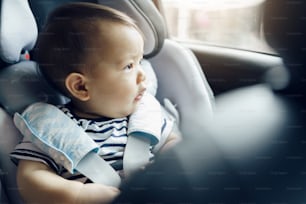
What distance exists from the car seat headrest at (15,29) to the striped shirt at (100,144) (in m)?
0.09

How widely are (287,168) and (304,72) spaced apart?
100 millimetres

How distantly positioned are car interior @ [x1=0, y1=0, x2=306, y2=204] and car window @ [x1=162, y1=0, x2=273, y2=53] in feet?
0.04

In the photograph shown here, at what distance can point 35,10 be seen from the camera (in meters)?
0.61

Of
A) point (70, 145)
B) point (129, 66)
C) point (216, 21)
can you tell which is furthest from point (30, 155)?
point (216, 21)

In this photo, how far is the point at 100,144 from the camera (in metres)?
0.57

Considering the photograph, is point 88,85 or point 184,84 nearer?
point 88,85

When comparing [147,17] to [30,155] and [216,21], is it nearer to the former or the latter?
[216,21]

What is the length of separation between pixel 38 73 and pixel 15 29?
2.5 inches

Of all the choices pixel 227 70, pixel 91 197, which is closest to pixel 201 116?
pixel 227 70

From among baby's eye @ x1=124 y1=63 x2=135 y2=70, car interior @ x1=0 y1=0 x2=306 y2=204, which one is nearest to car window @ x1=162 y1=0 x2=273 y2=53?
car interior @ x1=0 y1=0 x2=306 y2=204

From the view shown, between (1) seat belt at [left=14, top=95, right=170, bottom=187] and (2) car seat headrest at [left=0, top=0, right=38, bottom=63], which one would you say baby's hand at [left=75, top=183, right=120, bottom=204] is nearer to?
(1) seat belt at [left=14, top=95, right=170, bottom=187]

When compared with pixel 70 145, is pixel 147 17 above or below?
above

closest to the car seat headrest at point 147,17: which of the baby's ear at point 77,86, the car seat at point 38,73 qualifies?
the car seat at point 38,73

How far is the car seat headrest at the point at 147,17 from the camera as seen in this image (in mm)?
608
